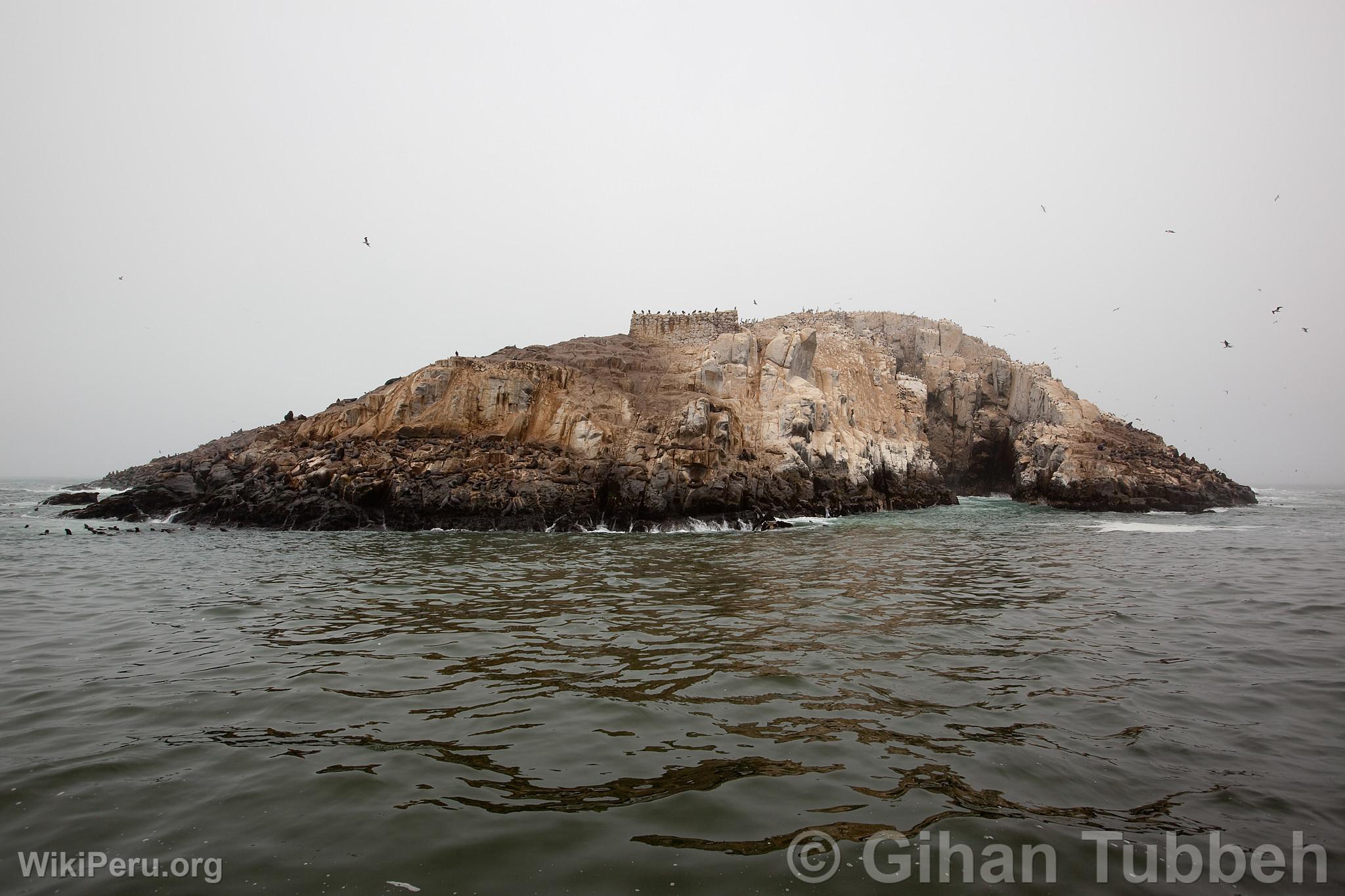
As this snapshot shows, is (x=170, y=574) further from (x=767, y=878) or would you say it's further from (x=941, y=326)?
(x=941, y=326)

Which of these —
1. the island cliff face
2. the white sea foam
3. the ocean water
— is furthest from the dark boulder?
the white sea foam

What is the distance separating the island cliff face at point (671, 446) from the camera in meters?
31.3

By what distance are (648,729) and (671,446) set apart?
2912 centimetres

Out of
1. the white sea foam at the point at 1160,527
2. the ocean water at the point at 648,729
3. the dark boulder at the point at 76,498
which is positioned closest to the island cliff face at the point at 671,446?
the dark boulder at the point at 76,498

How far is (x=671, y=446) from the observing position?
35.4 meters

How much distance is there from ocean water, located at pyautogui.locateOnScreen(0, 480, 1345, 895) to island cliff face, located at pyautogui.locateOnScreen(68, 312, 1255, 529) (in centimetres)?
1667

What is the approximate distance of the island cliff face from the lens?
3128 centimetres

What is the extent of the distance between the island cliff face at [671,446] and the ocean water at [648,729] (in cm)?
1667

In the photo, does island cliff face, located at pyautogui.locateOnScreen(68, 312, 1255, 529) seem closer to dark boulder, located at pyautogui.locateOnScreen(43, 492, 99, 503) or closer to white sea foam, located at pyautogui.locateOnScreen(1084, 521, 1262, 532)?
dark boulder, located at pyautogui.locateOnScreen(43, 492, 99, 503)

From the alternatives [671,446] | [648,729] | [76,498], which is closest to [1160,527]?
[671,446]

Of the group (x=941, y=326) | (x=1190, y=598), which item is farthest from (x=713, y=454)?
(x=941, y=326)

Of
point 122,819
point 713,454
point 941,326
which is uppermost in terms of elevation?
point 941,326

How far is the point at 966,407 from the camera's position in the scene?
60250 mm

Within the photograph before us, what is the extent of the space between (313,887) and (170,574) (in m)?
16.5
